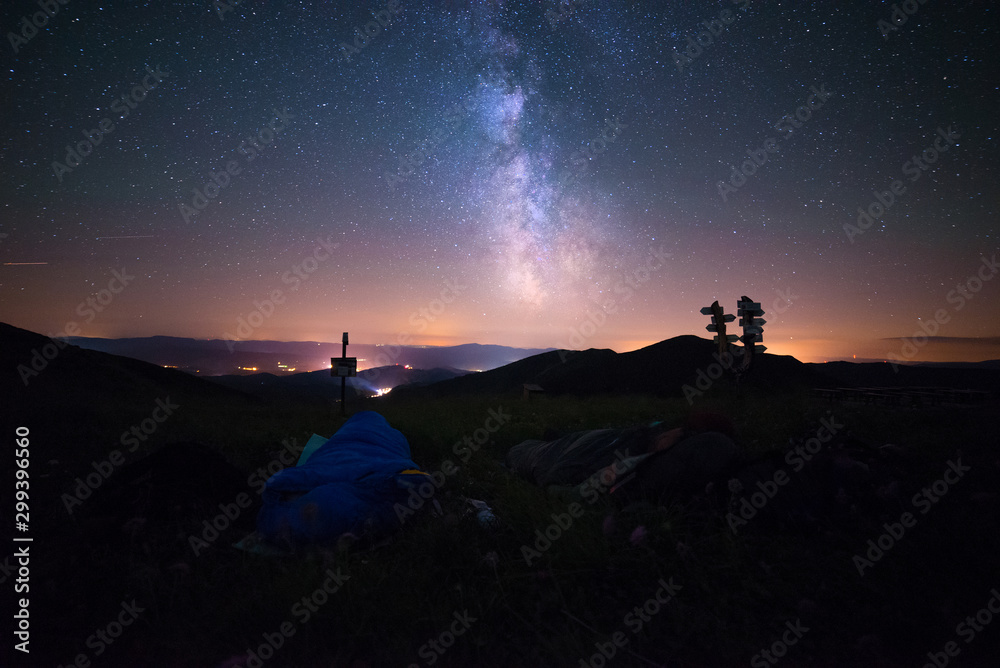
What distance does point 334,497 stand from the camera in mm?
3881

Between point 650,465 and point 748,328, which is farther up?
point 748,328

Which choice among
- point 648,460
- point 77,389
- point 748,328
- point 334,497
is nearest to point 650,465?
point 648,460

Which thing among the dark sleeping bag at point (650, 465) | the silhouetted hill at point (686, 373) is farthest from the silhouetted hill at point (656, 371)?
the dark sleeping bag at point (650, 465)

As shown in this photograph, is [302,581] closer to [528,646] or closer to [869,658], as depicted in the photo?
[528,646]

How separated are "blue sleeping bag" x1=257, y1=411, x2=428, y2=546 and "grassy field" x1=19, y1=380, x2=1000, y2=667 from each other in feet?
0.72

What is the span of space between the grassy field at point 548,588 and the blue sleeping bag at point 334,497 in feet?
0.72

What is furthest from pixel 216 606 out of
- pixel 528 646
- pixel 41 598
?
pixel 528 646

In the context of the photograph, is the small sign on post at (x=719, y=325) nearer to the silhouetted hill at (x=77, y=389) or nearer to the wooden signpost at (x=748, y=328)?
the wooden signpost at (x=748, y=328)

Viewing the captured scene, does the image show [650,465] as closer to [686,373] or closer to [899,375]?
[686,373]

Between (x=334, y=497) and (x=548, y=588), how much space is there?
2.04m

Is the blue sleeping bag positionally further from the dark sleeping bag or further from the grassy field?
the dark sleeping bag

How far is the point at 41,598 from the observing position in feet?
10.2

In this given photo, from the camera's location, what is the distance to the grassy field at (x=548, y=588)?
Answer: 8.07 feet

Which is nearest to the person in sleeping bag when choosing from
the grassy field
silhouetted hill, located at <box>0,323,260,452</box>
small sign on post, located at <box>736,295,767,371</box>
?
the grassy field
